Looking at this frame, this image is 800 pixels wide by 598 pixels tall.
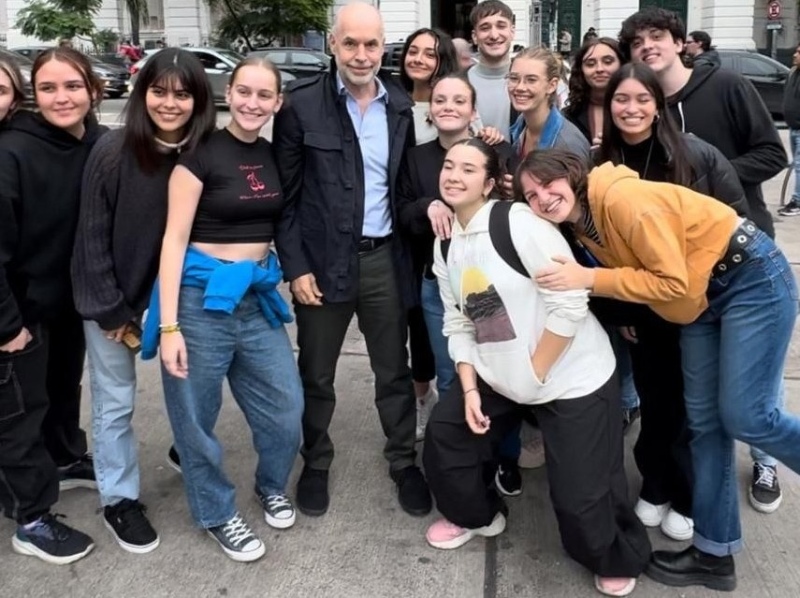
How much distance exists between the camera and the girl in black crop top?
9.41 ft

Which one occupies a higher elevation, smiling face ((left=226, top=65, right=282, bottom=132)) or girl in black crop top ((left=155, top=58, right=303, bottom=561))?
smiling face ((left=226, top=65, right=282, bottom=132))

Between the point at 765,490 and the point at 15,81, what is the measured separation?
131 inches

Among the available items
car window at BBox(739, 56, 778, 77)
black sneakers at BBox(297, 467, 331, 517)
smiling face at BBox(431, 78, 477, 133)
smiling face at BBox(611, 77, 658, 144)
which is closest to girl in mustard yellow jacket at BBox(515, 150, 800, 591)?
smiling face at BBox(611, 77, 658, 144)

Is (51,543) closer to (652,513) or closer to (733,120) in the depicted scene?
(652,513)

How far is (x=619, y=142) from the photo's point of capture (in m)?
2.96

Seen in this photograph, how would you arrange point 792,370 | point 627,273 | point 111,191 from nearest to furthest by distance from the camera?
point 627,273 → point 111,191 → point 792,370

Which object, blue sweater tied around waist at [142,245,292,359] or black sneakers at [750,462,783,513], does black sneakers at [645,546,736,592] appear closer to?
black sneakers at [750,462,783,513]

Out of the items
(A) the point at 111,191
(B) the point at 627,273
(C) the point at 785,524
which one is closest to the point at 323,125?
(A) the point at 111,191

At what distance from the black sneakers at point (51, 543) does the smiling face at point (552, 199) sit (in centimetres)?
211

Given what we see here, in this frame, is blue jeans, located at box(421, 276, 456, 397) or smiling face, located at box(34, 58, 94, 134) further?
blue jeans, located at box(421, 276, 456, 397)

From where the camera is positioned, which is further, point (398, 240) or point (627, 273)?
point (398, 240)

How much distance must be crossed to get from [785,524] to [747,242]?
134 centimetres

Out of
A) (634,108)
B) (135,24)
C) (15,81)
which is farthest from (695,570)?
(135,24)

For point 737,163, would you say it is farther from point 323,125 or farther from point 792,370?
point 792,370
